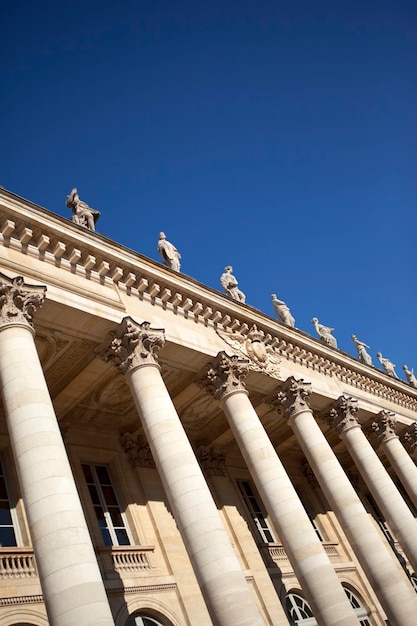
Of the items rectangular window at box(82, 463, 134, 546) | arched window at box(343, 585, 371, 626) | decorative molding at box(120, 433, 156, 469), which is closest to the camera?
rectangular window at box(82, 463, 134, 546)

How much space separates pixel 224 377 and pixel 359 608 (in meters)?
11.8

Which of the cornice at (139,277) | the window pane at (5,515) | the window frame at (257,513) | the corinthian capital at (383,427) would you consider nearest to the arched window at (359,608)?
the window frame at (257,513)

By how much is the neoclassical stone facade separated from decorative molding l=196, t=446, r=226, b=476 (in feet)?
0.21

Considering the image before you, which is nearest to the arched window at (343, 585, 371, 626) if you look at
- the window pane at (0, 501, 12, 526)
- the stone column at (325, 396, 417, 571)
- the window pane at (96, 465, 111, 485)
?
the stone column at (325, 396, 417, 571)

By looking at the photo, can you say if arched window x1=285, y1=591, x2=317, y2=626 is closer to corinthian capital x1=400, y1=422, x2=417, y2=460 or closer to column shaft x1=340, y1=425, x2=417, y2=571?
column shaft x1=340, y1=425, x2=417, y2=571

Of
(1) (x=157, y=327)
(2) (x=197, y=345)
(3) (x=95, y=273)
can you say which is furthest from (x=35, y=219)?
(2) (x=197, y=345)

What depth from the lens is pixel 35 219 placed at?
12367 mm

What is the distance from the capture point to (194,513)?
11.2 metres

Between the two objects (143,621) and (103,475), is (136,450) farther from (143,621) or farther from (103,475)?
(143,621)

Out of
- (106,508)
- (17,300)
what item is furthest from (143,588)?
(17,300)

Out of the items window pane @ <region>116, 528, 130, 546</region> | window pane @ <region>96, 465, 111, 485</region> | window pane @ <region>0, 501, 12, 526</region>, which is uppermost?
window pane @ <region>96, 465, 111, 485</region>

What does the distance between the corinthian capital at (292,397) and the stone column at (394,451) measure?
19.9ft

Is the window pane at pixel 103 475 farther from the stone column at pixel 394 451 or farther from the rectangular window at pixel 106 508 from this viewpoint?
the stone column at pixel 394 451

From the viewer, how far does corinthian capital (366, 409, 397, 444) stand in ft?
74.3
